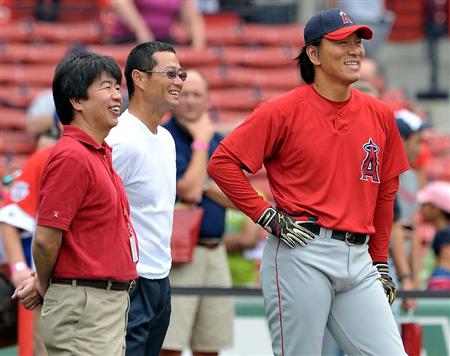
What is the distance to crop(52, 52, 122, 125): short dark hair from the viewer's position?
4.42 m

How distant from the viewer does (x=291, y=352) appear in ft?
15.9

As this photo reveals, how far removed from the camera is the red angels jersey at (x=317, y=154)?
4852mm

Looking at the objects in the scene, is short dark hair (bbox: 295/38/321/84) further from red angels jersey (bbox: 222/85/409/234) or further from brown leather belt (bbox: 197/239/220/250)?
brown leather belt (bbox: 197/239/220/250)

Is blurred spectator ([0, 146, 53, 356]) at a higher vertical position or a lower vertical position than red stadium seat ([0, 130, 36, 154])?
higher

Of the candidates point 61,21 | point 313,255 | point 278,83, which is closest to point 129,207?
point 313,255

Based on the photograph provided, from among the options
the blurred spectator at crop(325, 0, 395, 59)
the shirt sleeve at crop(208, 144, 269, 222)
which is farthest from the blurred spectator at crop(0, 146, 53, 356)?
the blurred spectator at crop(325, 0, 395, 59)

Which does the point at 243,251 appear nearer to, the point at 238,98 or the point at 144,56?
the point at 144,56

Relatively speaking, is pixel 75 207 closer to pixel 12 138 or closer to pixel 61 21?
pixel 12 138

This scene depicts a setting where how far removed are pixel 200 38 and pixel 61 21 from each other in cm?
197

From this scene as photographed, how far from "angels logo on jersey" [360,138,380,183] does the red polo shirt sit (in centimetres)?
109

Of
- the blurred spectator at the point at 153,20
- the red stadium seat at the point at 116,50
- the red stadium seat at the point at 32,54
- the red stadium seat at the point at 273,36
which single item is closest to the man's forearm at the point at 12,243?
the blurred spectator at the point at 153,20

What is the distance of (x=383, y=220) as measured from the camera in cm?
515

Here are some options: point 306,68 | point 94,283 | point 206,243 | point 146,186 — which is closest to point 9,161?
point 206,243

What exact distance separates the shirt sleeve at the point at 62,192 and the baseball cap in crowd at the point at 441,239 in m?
→ 3.56
